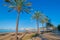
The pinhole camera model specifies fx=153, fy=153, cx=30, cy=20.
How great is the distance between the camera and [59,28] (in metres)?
143

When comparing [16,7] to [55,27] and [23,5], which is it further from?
[55,27]

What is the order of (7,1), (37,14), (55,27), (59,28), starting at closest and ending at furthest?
(7,1) → (37,14) → (59,28) → (55,27)

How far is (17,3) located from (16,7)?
40.6 inches

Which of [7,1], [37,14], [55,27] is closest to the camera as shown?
[7,1]

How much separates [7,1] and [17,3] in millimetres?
2303

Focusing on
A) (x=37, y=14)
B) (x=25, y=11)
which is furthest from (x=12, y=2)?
(x=37, y=14)

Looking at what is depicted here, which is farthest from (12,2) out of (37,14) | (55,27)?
(55,27)

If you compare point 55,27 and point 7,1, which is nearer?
point 7,1

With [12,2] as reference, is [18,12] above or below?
below

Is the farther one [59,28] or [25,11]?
[59,28]

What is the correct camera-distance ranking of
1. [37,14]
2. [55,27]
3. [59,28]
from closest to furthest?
[37,14], [59,28], [55,27]

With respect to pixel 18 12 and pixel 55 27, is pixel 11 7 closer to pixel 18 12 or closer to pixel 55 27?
pixel 18 12

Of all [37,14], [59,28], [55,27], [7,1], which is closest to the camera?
[7,1]

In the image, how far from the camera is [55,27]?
506ft
